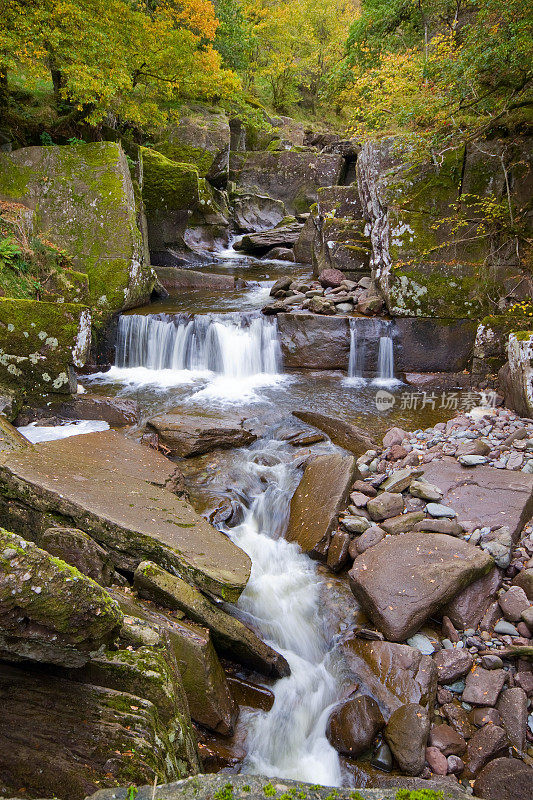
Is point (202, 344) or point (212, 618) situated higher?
point (202, 344)

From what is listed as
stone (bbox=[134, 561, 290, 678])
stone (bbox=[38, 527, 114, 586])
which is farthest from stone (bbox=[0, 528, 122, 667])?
stone (bbox=[134, 561, 290, 678])

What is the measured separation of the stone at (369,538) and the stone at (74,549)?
8.12 feet

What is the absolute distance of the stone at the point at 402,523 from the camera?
14.7 ft

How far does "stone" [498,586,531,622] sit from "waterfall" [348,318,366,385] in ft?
18.8

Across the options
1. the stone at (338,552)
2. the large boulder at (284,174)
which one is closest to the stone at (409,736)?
the stone at (338,552)

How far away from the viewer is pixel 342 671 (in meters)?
3.55

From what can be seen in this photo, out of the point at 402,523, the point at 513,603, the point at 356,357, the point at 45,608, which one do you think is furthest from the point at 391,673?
the point at 356,357

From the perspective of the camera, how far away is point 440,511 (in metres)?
4.52

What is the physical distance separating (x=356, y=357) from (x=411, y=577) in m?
5.95

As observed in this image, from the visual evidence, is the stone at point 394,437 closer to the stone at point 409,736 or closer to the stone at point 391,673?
the stone at point 391,673

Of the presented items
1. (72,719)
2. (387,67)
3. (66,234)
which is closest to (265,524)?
(72,719)

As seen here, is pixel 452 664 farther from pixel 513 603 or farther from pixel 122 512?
pixel 122 512

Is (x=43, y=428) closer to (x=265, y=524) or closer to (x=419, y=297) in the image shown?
(x=265, y=524)

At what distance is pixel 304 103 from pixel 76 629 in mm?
38687
